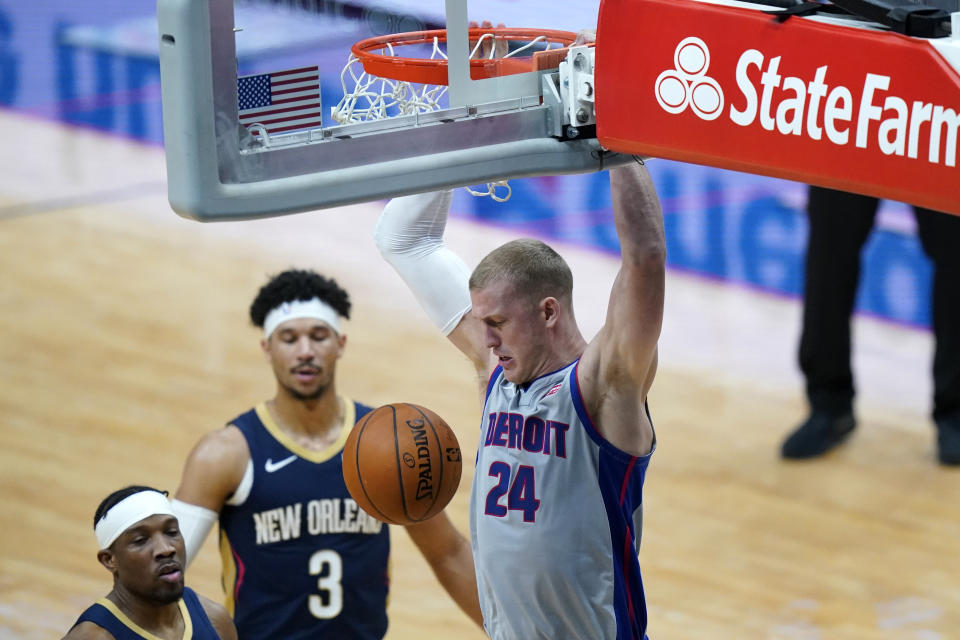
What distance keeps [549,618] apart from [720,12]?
5.47 feet

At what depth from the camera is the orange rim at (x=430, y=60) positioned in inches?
142

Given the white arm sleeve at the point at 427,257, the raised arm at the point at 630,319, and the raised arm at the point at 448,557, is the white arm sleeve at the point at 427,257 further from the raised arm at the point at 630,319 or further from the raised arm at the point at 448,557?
the raised arm at the point at 448,557

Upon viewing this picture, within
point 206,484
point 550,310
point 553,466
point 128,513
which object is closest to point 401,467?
point 553,466

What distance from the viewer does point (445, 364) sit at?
9.25m

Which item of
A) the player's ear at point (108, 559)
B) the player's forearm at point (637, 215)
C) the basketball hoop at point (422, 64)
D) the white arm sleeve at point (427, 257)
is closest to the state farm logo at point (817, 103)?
the player's forearm at point (637, 215)

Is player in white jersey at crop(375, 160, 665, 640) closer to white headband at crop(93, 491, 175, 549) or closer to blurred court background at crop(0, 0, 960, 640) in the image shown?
blurred court background at crop(0, 0, 960, 640)

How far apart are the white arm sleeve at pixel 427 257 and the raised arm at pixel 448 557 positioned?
1017 millimetres

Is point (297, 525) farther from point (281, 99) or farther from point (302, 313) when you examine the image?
point (281, 99)

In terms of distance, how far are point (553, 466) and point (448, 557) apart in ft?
4.92

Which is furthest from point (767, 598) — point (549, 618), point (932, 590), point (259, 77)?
point (259, 77)

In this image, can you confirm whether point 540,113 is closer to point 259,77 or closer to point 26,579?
point 259,77

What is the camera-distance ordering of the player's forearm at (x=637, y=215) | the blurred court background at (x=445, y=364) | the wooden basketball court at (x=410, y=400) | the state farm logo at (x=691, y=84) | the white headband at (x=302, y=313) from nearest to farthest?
the state farm logo at (x=691, y=84)
the player's forearm at (x=637, y=215)
the white headband at (x=302, y=313)
the blurred court background at (x=445, y=364)
the wooden basketball court at (x=410, y=400)

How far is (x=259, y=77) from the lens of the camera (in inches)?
124

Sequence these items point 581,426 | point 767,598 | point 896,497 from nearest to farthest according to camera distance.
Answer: point 581,426
point 767,598
point 896,497
